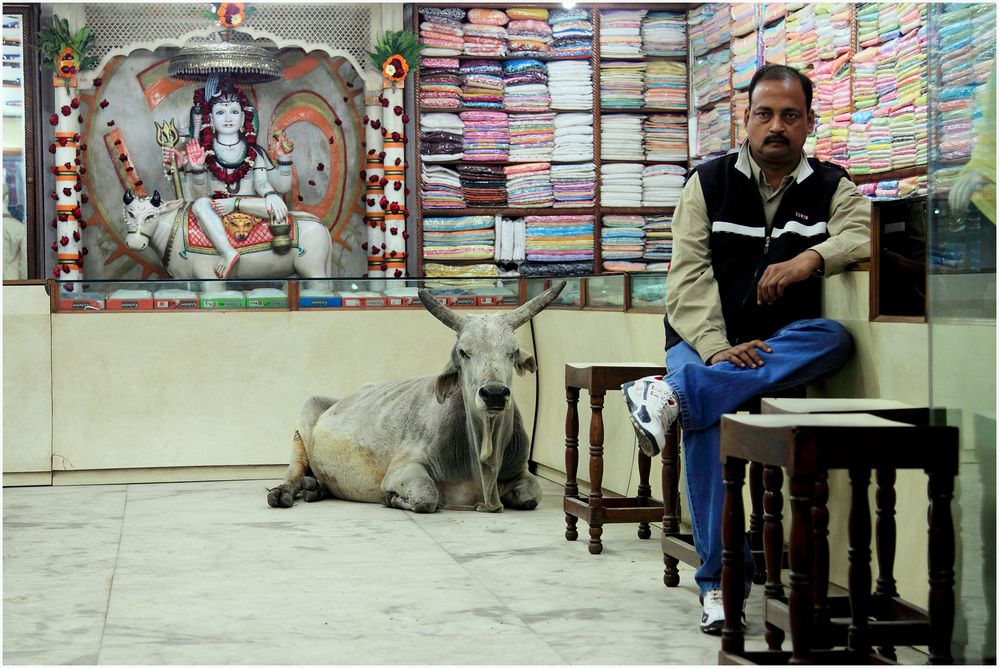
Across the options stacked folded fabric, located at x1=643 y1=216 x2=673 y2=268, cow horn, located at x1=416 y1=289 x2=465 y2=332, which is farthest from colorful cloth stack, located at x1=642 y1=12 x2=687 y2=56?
cow horn, located at x1=416 y1=289 x2=465 y2=332

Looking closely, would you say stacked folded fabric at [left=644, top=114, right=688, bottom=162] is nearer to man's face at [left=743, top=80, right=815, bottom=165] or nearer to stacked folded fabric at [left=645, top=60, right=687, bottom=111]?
stacked folded fabric at [left=645, top=60, right=687, bottom=111]

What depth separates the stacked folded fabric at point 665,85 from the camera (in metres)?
8.54

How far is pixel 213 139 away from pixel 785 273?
18.7 ft

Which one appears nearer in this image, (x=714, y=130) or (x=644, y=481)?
(x=644, y=481)

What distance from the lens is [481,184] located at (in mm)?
8438

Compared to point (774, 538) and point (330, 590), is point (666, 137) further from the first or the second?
point (774, 538)

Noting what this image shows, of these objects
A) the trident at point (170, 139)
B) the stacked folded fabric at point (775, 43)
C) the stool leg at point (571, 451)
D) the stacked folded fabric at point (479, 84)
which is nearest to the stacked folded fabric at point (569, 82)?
the stacked folded fabric at point (479, 84)

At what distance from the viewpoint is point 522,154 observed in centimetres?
849

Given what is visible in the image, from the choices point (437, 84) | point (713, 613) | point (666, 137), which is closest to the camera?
point (713, 613)

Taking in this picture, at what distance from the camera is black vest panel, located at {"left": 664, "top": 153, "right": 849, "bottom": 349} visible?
3371mm

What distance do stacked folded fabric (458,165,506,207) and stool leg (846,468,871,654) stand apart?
19.8ft

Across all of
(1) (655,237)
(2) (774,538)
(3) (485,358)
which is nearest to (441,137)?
(1) (655,237)

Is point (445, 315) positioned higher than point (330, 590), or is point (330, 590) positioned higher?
point (445, 315)

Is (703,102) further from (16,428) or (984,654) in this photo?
(984,654)
